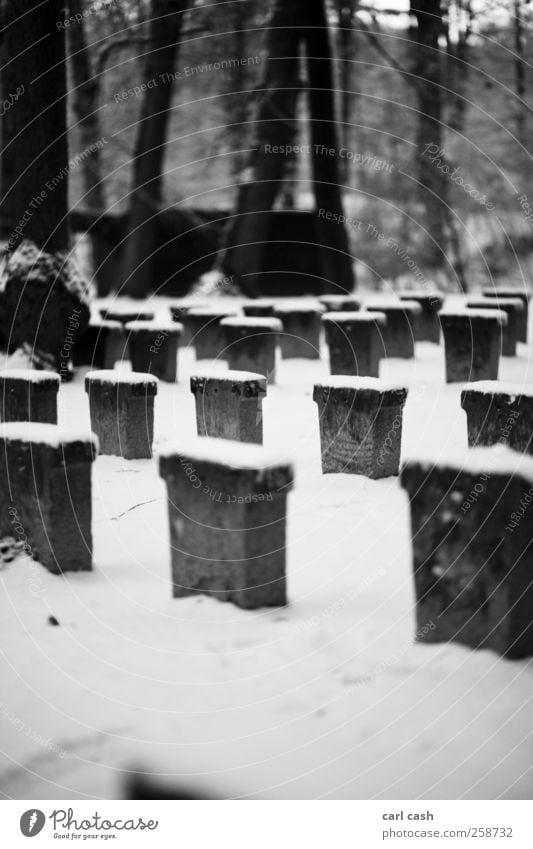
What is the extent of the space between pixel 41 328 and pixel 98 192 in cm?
1267

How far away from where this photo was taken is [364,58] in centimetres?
1973

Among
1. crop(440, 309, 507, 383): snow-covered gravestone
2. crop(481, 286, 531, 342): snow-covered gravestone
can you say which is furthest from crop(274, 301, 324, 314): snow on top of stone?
crop(481, 286, 531, 342): snow-covered gravestone

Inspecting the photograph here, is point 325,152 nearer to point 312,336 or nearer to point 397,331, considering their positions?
point 312,336

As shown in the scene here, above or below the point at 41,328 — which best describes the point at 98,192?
above

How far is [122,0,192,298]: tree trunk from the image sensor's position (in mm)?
15531

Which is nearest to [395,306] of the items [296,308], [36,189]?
[296,308]

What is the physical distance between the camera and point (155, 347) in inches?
359

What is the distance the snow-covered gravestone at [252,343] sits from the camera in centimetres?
904

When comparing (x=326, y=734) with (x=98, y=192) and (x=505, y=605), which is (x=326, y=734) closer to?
(x=505, y=605)

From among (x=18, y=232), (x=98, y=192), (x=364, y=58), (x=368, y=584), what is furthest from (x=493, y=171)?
(x=368, y=584)

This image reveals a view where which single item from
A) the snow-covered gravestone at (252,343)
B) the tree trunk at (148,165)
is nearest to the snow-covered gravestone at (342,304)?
the snow-covered gravestone at (252,343)

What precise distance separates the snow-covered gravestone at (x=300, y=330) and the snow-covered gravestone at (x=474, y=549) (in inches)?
275

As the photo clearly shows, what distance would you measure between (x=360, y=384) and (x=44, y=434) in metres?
2.28

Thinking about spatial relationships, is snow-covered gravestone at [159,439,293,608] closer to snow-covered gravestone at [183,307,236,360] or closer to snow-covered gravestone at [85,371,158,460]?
snow-covered gravestone at [85,371,158,460]
